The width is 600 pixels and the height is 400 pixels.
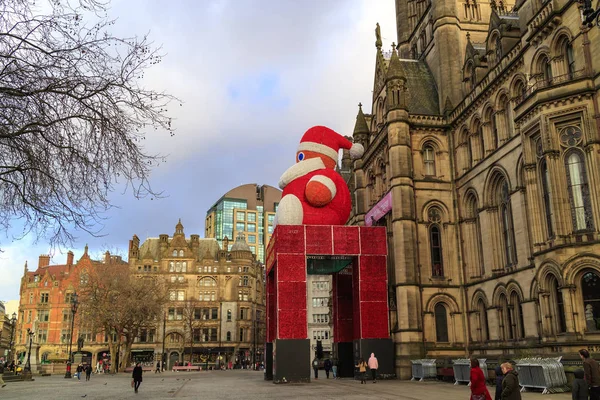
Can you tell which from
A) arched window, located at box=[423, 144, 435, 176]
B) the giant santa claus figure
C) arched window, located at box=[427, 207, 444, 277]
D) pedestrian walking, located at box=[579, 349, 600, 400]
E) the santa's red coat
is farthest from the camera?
arched window, located at box=[423, 144, 435, 176]

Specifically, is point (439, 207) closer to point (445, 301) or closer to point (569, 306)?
point (445, 301)

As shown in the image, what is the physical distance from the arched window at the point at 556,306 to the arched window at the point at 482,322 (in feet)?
29.5

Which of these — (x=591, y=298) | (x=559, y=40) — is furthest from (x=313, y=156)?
(x=591, y=298)

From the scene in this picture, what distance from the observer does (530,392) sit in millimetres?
19203

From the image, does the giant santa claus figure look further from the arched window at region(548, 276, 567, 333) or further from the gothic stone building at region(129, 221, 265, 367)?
the gothic stone building at region(129, 221, 265, 367)

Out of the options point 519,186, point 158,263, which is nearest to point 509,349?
point 519,186

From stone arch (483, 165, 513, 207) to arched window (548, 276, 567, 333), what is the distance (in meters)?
8.58

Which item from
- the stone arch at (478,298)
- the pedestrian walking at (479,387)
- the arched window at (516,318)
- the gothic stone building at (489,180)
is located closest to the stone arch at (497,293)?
the gothic stone building at (489,180)

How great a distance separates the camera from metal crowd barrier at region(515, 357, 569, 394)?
18.4m

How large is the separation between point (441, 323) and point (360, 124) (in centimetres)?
1795

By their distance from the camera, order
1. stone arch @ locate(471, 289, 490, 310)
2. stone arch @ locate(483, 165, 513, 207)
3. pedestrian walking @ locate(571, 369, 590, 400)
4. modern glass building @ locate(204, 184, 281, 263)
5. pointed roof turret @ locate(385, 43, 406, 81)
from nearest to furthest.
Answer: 1. pedestrian walking @ locate(571, 369, 590, 400)
2. stone arch @ locate(483, 165, 513, 207)
3. stone arch @ locate(471, 289, 490, 310)
4. pointed roof turret @ locate(385, 43, 406, 81)
5. modern glass building @ locate(204, 184, 281, 263)

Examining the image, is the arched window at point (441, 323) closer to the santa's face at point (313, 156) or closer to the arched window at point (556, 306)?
the santa's face at point (313, 156)

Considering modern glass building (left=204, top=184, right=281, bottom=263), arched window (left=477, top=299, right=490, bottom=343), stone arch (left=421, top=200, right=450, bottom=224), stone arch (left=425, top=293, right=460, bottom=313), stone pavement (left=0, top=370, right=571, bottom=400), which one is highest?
modern glass building (left=204, top=184, right=281, bottom=263)

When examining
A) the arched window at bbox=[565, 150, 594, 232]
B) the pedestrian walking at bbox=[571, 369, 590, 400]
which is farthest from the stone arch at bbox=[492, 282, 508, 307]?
the pedestrian walking at bbox=[571, 369, 590, 400]
